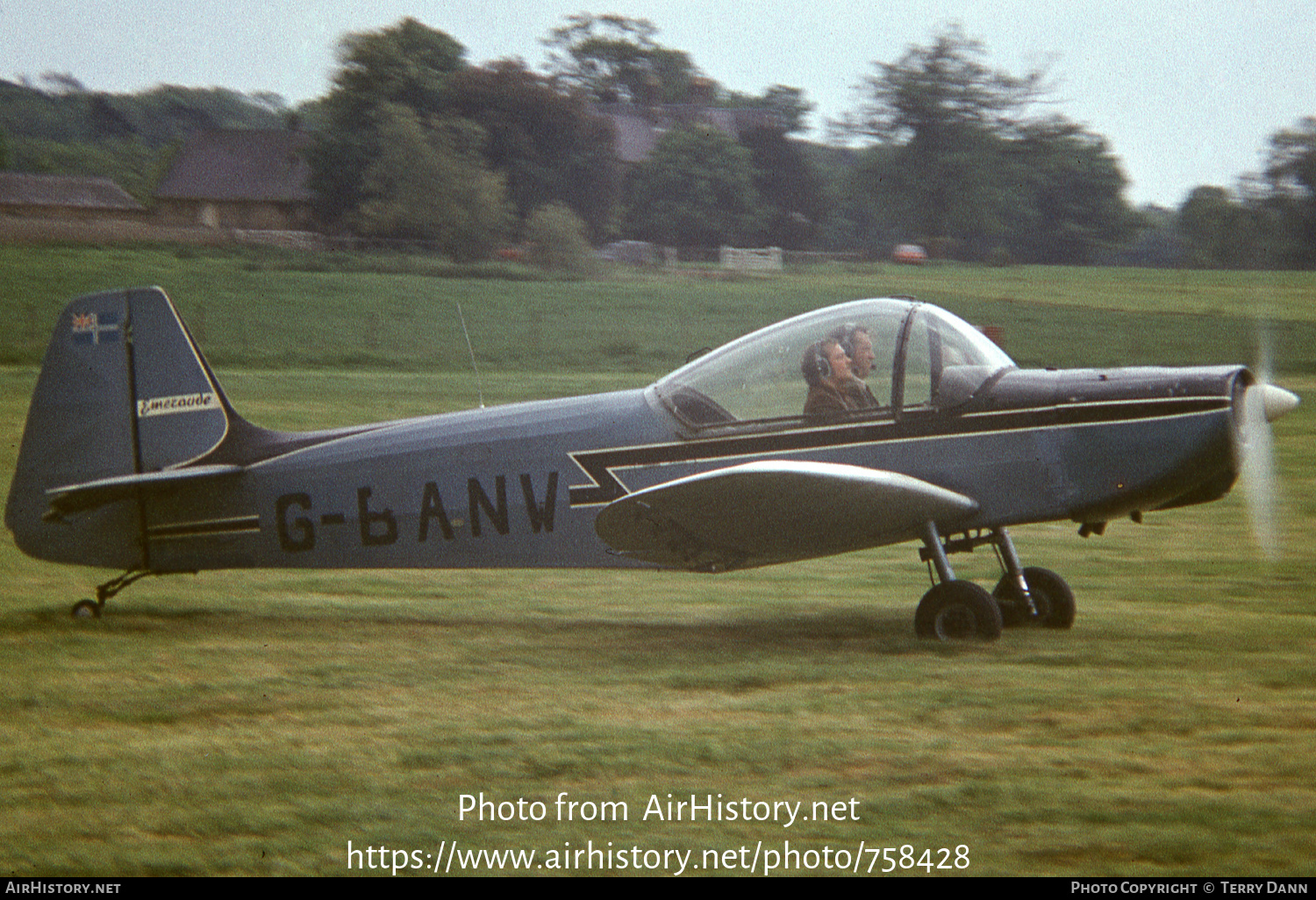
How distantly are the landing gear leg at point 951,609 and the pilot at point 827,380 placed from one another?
79 centimetres

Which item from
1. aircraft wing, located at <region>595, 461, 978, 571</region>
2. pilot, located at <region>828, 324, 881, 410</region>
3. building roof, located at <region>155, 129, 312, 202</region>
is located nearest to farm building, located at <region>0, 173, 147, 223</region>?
building roof, located at <region>155, 129, 312, 202</region>

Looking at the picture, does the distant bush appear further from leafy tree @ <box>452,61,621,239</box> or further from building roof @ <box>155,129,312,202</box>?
building roof @ <box>155,129,312,202</box>

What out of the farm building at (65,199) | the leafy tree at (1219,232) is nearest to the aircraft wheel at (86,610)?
the farm building at (65,199)

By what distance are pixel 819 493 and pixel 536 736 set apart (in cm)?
195

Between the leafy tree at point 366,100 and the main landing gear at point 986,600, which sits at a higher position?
the leafy tree at point 366,100

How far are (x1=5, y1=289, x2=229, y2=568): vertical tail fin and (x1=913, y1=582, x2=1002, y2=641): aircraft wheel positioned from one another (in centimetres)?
423

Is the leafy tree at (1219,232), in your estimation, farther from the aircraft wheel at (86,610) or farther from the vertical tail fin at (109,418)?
the aircraft wheel at (86,610)

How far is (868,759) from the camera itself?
4688 millimetres

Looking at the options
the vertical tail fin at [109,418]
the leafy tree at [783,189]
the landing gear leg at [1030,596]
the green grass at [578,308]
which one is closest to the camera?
the landing gear leg at [1030,596]

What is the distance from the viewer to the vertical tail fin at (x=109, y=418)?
7.53 m

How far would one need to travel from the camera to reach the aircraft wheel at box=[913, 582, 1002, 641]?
21.1ft

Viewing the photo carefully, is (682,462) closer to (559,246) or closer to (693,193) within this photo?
(559,246)

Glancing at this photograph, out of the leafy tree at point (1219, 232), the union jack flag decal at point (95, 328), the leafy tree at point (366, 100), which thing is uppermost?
→ the leafy tree at point (366, 100)

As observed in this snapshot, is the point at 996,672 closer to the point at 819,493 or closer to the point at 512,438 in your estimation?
the point at 819,493
